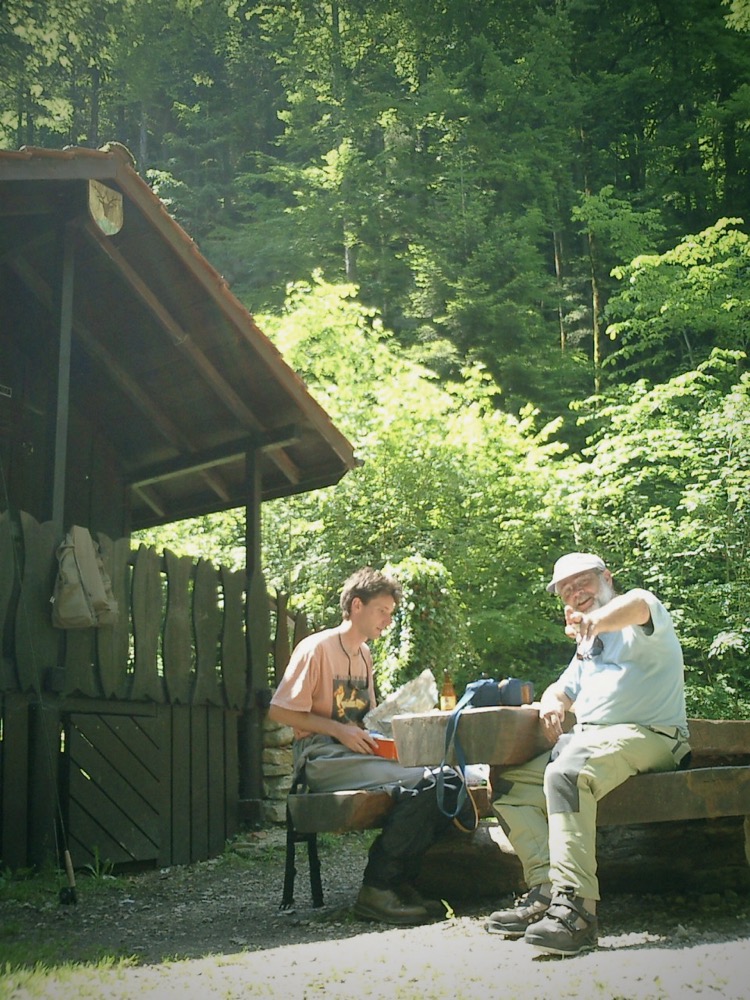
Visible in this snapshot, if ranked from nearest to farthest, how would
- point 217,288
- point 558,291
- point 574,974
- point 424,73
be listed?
point 574,974 < point 217,288 < point 558,291 < point 424,73

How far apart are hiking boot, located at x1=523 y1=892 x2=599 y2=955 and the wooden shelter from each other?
390 cm

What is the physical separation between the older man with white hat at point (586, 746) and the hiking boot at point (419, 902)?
57 centimetres

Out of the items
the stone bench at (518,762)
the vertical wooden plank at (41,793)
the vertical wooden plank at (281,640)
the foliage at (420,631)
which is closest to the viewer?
the stone bench at (518,762)

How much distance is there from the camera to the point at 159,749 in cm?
848

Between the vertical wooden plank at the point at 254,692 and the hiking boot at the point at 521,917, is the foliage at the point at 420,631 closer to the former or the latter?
the vertical wooden plank at the point at 254,692

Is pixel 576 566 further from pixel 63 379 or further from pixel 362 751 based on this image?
pixel 63 379

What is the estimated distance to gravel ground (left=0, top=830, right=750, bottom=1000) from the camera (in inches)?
140

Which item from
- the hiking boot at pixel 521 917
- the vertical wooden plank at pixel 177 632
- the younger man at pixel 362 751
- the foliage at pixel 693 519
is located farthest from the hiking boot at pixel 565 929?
the foliage at pixel 693 519

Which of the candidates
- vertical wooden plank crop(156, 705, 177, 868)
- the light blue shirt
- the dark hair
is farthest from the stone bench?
vertical wooden plank crop(156, 705, 177, 868)

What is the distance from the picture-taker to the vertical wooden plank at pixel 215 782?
9.06m

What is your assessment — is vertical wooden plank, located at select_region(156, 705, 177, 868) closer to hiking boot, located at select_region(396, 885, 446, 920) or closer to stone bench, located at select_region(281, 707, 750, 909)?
stone bench, located at select_region(281, 707, 750, 909)

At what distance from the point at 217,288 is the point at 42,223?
1.46 m

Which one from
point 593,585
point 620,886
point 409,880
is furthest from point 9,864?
point 593,585

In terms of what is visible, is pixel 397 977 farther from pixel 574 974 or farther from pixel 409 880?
pixel 409 880
